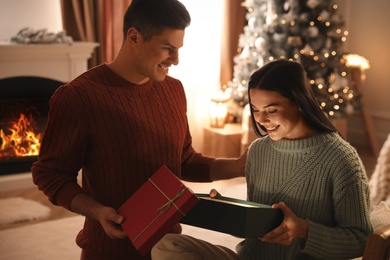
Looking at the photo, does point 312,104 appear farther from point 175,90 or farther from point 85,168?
point 85,168

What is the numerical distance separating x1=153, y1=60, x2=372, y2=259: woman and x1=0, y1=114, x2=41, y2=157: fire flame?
315 centimetres

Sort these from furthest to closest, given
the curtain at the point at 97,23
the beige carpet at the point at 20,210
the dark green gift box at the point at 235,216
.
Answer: the curtain at the point at 97,23, the beige carpet at the point at 20,210, the dark green gift box at the point at 235,216

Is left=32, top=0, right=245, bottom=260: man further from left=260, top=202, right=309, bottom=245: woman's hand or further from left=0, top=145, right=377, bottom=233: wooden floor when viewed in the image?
left=0, top=145, right=377, bottom=233: wooden floor

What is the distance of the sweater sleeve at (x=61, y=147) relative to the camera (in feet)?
5.76

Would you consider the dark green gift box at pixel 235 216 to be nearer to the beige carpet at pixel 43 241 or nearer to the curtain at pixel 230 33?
the beige carpet at pixel 43 241

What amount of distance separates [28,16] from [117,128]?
3.16 m

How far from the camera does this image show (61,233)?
11.7 feet

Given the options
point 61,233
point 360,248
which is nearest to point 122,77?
point 360,248

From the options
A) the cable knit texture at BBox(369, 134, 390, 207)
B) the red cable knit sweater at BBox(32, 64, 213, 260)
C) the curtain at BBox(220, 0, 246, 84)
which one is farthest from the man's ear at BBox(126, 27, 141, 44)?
the curtain at BBox(220, 0, 246, 84)

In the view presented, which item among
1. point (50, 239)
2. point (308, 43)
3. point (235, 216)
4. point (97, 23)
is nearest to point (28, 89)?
point (97, 23)

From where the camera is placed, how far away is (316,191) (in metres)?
1.69

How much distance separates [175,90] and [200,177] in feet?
1.07

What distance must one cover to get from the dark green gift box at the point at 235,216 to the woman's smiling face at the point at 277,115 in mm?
262

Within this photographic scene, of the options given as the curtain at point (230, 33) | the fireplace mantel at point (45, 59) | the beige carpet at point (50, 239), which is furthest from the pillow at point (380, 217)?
the curtain at point (230, 33)
